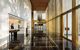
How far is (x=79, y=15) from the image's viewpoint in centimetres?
998

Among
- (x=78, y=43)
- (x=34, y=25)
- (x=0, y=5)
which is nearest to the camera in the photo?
(x=0, y=5)

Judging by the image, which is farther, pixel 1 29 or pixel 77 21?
pixel 77 21

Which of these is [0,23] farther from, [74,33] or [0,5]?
[74,33]

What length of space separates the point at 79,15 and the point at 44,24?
31891mm

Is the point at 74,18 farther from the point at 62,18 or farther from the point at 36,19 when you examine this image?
the point at 36,19

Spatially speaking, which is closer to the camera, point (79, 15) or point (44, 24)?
point (79, 15)

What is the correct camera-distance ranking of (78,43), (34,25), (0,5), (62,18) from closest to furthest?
(0,5) < (78,43) < (62,18) < (34,25)

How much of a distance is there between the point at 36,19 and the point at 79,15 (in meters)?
32.1

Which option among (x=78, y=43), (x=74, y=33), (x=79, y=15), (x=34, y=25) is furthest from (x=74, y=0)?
(x=34, y=25)

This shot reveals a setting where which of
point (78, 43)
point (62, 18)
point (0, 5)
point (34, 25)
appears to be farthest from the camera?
point (34, 25)

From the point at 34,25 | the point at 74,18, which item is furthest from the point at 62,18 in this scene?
the point at 34,25

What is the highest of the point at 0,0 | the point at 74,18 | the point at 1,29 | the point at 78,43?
the point at 0,0

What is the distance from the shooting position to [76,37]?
9.87m

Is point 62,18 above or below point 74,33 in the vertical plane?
above
